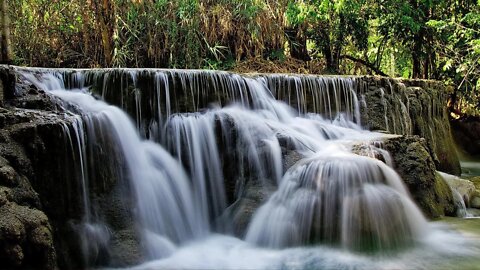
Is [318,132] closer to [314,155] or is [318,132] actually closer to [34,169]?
[314,155]

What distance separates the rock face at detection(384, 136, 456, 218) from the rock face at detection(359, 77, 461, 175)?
195 centimetres

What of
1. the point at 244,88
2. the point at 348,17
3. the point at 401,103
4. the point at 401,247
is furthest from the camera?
the point at 348,17

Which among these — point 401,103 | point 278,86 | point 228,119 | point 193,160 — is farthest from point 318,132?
point 401,103

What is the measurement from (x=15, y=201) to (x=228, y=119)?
10.6 ft

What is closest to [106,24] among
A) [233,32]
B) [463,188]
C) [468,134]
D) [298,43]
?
[233,32]

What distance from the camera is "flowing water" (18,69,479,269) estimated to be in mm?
4770

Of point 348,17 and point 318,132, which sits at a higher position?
point 348,17

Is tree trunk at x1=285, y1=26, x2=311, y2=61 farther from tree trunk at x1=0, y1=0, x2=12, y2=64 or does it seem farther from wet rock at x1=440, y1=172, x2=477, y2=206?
tree trunk at x1=0, y1=0, x2=12, y2=64

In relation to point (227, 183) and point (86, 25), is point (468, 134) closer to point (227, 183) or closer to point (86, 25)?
point (227, 183)

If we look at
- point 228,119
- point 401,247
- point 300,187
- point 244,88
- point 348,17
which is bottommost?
point 401,247

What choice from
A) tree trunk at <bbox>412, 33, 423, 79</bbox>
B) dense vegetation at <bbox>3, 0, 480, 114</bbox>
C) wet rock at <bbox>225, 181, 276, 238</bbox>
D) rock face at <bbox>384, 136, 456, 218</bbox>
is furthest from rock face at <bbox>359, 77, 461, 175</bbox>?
wet rock at <bbox>225, 181, 276, 238</bbox>

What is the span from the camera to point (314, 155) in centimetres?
616

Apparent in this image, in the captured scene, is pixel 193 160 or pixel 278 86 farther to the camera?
pixel 278 86

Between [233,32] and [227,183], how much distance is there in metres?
5.84
